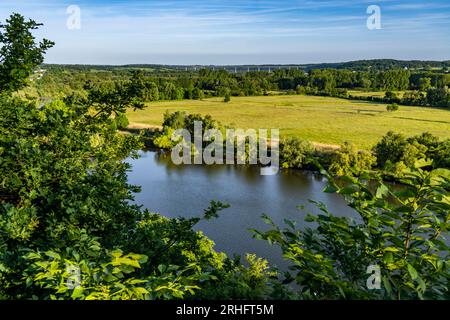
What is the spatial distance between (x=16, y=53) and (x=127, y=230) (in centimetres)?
350

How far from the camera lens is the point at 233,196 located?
1224 inches

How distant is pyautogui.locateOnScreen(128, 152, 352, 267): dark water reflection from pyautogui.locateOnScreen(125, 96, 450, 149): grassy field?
14.7 metres

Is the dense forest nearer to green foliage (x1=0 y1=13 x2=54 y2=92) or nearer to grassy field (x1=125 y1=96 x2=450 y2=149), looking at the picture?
green foliage (x1=0 y1=13 x2=54 y2=92)

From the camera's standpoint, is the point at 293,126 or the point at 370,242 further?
the point at 293,126

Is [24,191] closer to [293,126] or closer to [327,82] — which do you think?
[293,126]

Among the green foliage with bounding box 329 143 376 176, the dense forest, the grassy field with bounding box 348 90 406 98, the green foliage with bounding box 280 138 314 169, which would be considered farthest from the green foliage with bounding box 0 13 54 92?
the grassy field with bounding box 348 90 406 98

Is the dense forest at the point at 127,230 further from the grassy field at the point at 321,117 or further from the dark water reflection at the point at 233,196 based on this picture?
the grassy field at the point at 321,117

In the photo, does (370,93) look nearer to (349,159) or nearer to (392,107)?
(392,107)

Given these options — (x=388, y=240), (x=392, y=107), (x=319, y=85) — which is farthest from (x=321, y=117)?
(x=388, y=240)

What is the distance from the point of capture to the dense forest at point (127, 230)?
241 cm

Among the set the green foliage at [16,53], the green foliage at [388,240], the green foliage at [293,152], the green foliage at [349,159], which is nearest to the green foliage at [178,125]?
the green foliage at [293,152]
